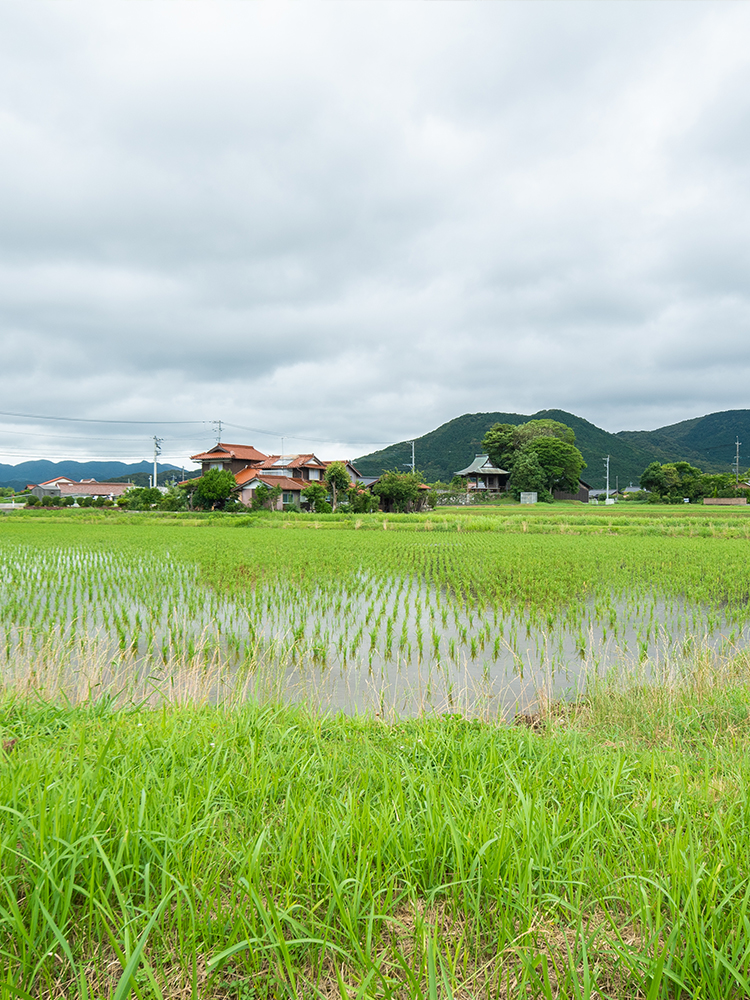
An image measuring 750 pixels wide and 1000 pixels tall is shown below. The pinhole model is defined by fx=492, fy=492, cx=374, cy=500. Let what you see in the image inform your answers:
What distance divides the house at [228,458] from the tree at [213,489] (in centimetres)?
1619

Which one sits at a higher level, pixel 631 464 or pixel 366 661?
pixel 631 464

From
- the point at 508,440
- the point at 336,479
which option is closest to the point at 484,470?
the point at 508,440

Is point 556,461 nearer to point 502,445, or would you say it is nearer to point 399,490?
point 502,445

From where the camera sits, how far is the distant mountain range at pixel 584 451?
98250mm

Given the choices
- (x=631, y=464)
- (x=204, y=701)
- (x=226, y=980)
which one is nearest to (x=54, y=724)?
(x=204, y=701)

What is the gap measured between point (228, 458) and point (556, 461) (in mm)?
39759

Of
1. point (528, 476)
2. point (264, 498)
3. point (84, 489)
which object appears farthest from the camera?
point (84, 489)

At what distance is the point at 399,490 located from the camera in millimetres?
44688

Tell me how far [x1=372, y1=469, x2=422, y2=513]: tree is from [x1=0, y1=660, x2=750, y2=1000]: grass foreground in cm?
4185

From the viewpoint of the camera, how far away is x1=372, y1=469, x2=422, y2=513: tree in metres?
44.6

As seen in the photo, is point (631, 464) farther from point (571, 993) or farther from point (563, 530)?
point (571, 993)

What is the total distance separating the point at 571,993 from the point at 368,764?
1418 mm

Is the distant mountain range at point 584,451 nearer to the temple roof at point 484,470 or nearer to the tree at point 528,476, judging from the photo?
the temple roof at point 484,470

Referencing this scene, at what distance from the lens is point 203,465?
193 feet
